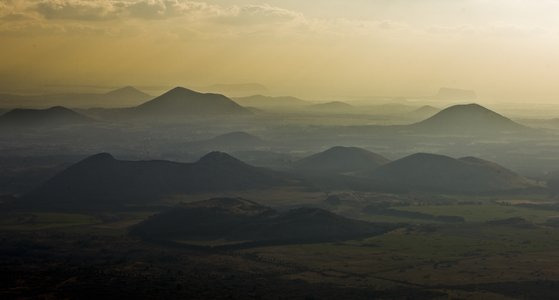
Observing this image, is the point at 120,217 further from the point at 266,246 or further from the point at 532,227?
the point at 532,227

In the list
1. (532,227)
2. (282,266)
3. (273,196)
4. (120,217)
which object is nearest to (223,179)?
(273,196)

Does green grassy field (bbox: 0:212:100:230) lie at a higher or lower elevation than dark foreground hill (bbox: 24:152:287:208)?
lower

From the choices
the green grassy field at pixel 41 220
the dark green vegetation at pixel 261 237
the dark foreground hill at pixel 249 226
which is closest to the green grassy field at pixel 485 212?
the dark green vegetation at pixel 261 237

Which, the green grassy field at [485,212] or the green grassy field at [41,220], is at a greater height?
the green grassy field at [485,212]

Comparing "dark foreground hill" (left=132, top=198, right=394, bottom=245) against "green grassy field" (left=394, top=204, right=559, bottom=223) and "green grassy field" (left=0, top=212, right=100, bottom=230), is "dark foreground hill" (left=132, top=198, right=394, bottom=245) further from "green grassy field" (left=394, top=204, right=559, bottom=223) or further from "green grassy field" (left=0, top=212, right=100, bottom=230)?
"green grassy field" (left=394, top=204, right=559, bottom=223)

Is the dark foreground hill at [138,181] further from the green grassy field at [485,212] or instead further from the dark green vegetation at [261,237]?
the green grassy field at [485,212]

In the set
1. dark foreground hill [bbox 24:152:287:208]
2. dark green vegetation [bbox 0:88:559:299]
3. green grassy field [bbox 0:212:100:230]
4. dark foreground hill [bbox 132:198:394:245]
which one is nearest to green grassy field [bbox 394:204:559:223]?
dark green vegetation [bbox 0:88:559:299]

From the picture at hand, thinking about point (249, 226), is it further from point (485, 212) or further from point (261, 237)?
point (485, 212)
